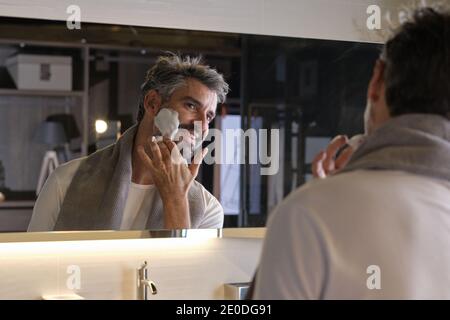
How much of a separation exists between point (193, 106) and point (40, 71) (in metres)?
0.43

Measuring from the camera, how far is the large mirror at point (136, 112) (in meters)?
1.78

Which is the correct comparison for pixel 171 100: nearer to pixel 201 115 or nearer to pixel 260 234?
pixel 201 115

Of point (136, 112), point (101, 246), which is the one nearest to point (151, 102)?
point (136, 112)

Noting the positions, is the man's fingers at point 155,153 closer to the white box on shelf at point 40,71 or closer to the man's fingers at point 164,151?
the man's fingers at point 164,151

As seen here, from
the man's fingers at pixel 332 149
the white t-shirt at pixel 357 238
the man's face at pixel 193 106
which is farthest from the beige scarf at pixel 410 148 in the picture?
the man's face at pixel 193 106

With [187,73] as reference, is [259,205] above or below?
below

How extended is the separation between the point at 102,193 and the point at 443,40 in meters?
1.19

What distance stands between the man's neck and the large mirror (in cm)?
2

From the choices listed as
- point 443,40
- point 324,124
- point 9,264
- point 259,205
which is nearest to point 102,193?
point 9,264

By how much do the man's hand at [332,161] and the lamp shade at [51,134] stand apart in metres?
0.68

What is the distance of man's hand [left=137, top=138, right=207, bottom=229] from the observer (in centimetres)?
189

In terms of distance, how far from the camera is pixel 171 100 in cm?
190

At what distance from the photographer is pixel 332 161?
166cm
